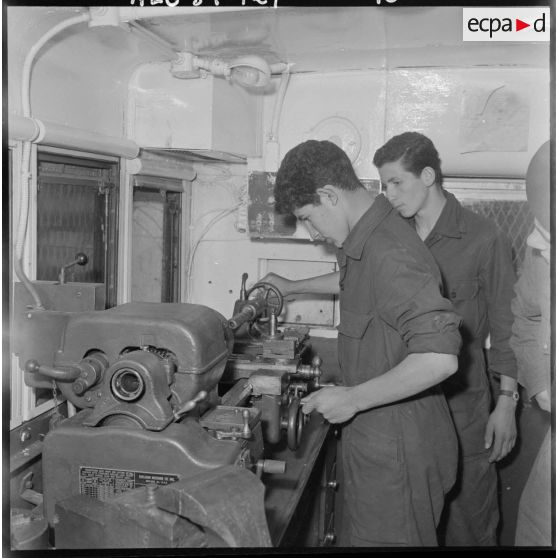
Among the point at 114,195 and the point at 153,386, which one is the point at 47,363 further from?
the point at 114,195

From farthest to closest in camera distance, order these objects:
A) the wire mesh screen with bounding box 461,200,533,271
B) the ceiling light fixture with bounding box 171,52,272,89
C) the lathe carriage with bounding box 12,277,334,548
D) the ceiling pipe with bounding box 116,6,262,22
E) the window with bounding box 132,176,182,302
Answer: the window with bounding box 132,176,182,302, the wire mesh screen with bounding box 461,200,533,271, the ceiling light fixture with bounding box 171,52,272,89, the ceiling pipe with bounding box 116,6,262,22, the lathe carriage with bounding box 12,277,334,548

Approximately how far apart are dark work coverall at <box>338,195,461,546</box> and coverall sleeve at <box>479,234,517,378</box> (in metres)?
0.57

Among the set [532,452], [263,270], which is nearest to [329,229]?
[263,270]

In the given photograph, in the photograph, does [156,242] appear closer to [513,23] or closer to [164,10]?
[164,10]

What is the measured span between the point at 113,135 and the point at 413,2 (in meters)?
1.10

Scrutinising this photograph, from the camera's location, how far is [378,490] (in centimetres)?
155

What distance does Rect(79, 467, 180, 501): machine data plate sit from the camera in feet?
3.81

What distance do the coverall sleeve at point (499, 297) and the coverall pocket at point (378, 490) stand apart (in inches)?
29.3

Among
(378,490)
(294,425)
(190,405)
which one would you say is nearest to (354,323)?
(294,425)

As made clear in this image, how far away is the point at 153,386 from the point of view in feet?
3.89

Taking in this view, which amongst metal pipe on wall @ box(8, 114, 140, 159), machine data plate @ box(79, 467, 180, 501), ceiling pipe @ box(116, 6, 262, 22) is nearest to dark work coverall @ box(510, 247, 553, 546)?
machine data plate @ box(79, 467, 180, 501)

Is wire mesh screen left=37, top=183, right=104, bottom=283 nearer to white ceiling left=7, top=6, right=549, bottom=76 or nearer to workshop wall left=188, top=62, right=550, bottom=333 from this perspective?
white ceiling left=7, top=6, right=549, bottom=76

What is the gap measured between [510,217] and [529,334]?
1050mm

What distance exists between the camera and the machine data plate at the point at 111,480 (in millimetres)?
1162
